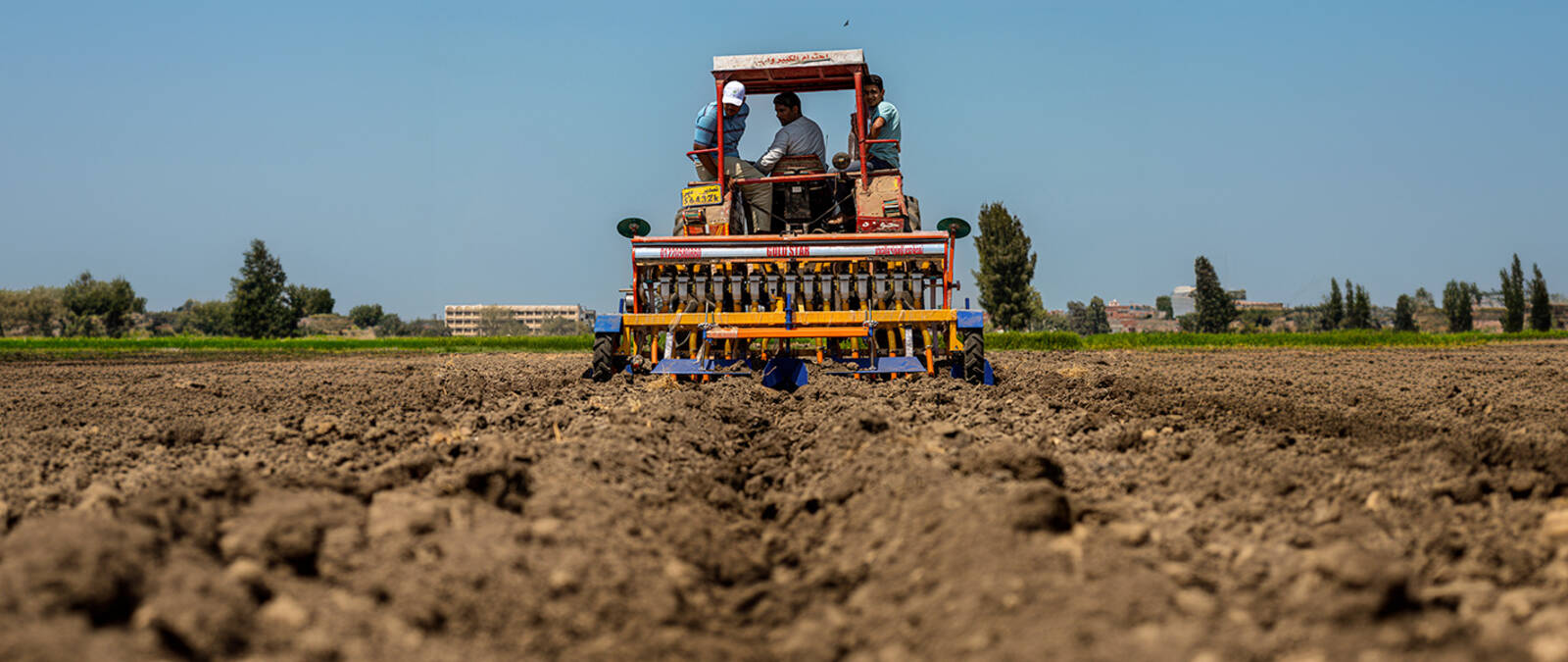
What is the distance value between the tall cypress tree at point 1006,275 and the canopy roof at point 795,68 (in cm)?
4773

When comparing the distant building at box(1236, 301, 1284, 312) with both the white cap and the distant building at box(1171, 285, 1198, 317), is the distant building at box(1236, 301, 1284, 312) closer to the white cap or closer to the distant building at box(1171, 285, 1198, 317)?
the distant building at box(1171, 285, 1198, 317)

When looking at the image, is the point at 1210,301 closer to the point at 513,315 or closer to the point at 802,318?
the point at 802,318

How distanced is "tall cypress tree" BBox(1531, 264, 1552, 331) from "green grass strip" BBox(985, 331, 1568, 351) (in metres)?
37.8

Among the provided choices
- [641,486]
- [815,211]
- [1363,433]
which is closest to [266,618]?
[641,486]

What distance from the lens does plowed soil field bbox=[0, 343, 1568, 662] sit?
2.32 metres

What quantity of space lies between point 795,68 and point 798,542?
7.28 metres

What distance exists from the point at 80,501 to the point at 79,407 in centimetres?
522

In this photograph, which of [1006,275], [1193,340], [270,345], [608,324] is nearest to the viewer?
[608,324]

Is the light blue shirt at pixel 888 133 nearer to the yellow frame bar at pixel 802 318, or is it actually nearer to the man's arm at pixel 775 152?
the man's arm at pixel 775 152

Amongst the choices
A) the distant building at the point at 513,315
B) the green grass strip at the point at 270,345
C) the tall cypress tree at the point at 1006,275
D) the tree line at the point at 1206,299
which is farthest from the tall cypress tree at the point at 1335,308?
the distant building at the point at 513,315

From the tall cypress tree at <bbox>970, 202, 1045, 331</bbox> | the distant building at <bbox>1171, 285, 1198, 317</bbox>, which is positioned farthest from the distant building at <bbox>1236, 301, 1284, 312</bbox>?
the tall cypress tree at <bbox>970, 202, 1045, 331</bbox>

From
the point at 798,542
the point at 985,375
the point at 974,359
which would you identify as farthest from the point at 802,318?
the point at 798,542

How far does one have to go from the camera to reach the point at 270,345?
108ft

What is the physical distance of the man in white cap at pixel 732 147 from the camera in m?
10.1
